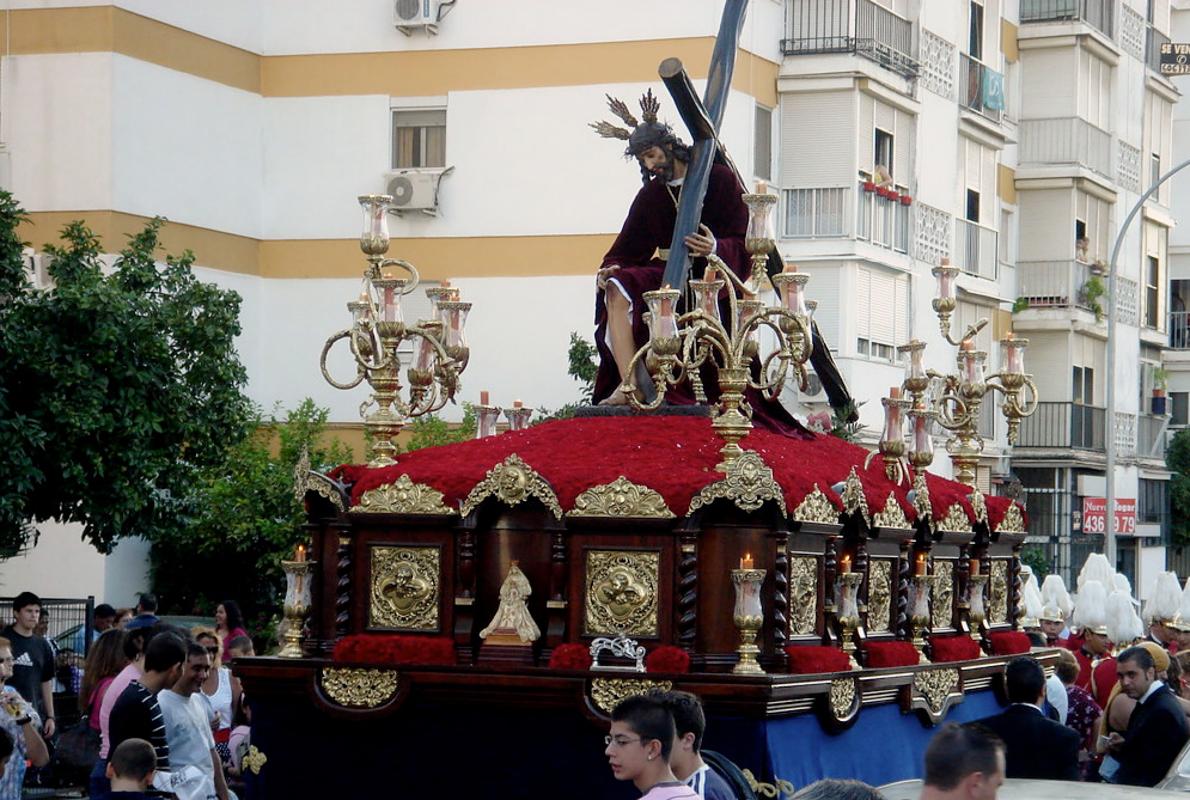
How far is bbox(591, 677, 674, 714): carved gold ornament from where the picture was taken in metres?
10.3

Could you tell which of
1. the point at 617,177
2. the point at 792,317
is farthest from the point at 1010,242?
the point at 792,317

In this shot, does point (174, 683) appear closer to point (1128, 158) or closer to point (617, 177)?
point (617, 177)

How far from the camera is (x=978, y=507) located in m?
14.4

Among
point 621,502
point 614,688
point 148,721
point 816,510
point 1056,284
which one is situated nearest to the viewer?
point 148,721

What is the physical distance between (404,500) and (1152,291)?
3620cm

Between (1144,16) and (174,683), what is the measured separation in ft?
123

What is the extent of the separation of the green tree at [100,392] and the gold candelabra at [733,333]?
25.8 ft

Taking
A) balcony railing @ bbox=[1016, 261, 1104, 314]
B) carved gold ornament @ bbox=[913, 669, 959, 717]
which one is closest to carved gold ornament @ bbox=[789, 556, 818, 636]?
carved gold ornament @ bbox=[913, 669, 959, 717]

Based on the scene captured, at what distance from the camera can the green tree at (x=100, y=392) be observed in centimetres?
1816

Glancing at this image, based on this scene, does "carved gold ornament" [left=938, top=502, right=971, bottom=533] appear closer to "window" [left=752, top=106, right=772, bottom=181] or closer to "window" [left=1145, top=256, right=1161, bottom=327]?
"window" [left=752, top=106, right=772, bottom=181]

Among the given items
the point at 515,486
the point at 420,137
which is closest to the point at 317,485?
the point at 515,486

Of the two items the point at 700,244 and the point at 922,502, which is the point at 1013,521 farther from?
the point at 700,244

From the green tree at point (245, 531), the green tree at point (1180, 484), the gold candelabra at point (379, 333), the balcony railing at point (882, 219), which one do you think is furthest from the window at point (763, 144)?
the green tree at point (1180, 484)

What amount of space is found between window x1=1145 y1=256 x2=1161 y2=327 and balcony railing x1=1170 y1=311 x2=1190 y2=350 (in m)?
4.30
